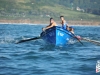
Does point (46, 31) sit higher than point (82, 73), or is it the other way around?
point (46, 31)

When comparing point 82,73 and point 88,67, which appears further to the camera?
point 88,67

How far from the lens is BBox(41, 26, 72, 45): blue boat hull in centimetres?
2569

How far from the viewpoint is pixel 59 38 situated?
26.3 meters

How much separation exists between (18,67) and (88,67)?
154 inches

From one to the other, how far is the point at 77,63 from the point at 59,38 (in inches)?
336

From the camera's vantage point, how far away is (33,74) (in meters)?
15.0

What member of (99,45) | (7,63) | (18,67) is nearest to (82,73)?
(18,67)

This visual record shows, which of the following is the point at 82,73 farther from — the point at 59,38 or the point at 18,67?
the point at 59,38

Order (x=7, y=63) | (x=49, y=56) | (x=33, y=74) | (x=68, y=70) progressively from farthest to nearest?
(x=49, y=56)
(x=7, y=63)
(x=68, y=70)
(x=33, y=74)

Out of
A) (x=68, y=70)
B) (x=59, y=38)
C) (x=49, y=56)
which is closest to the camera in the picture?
(x=68, y=70)

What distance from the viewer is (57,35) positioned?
25.9 m

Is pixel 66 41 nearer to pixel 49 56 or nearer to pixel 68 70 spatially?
pixel 49 56

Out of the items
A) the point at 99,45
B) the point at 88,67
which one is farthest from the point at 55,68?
the point at 99,45

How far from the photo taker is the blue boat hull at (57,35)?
25.7 m
